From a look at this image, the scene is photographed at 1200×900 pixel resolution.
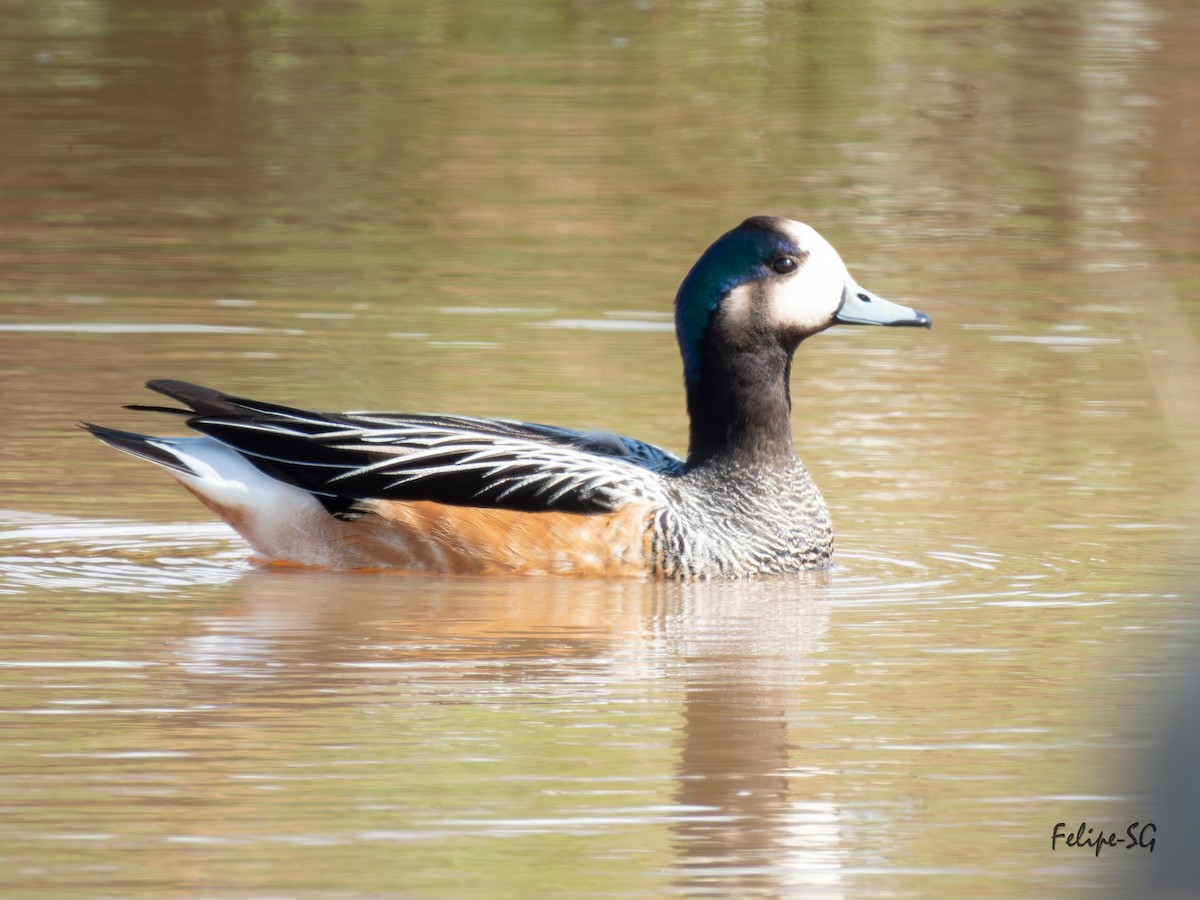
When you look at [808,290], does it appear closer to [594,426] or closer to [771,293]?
[771,293]

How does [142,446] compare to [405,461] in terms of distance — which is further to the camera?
[142,446]

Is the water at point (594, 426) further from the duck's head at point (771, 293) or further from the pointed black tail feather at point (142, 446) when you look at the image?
the duck's head at point (771, 293)

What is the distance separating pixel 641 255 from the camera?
1564 cm

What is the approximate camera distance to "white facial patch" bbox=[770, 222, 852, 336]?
9125 millimetres

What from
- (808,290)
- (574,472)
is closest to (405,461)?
(574,472)

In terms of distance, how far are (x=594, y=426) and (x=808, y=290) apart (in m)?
2.20

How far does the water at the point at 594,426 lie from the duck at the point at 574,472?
18 cm

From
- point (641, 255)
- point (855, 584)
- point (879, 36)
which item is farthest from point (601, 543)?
point (879, 36)

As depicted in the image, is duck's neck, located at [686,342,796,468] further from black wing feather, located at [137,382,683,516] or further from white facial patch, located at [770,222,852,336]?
black wing feather, located at [137,382,683,516]

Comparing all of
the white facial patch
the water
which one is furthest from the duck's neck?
the water

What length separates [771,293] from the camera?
9.15m

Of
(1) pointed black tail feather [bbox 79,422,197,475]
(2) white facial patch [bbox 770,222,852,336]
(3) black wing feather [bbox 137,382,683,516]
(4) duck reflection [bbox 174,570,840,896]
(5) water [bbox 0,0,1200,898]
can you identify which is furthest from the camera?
(2) white facial patch [bbox 770,222,852,336]

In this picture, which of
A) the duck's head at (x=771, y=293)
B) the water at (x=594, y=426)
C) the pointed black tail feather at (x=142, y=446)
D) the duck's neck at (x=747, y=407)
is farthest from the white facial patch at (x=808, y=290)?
the pointed black tail feather at (x=142, y=446)

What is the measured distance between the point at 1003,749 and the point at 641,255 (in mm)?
9546
